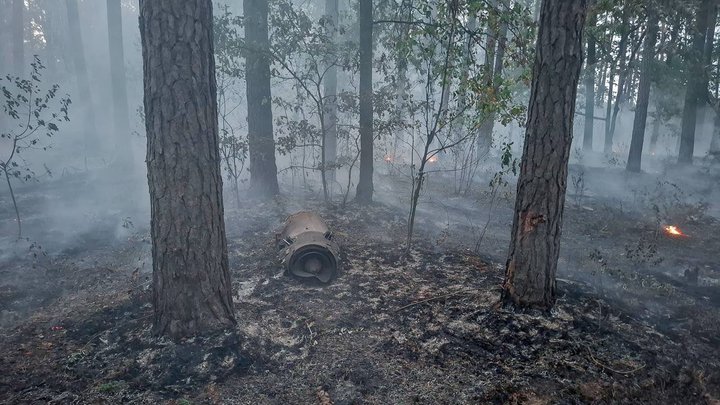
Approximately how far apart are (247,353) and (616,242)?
8136 millimetres

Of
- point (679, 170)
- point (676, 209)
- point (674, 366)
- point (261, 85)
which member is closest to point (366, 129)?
point (261, 85)

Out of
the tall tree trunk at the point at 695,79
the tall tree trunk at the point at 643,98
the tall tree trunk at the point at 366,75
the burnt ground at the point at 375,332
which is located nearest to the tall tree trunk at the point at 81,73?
the burnt ground at the point at 375,332

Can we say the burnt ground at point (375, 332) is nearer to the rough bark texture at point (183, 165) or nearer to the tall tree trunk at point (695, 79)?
the rough bark texture at point (183, 165)

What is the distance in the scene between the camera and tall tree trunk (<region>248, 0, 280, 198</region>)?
10.4m

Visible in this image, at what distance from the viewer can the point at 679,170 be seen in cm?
1620

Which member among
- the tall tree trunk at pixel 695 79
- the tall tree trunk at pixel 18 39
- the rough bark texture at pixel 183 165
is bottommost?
the rough bark texture at pixel 183 165

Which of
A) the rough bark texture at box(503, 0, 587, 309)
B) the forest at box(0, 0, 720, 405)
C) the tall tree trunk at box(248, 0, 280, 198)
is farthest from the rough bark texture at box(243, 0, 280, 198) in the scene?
the rough bark texture at box(503, 0, 587, 309)

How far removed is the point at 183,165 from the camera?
423cm

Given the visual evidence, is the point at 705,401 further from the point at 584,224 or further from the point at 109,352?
the point at 584,224

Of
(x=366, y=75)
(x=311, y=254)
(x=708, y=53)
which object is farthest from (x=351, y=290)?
(x=708, y=53)

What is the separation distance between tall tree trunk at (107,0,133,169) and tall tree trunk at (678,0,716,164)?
73.1ft

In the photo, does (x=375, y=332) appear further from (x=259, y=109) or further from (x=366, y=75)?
(x=259, y=109)

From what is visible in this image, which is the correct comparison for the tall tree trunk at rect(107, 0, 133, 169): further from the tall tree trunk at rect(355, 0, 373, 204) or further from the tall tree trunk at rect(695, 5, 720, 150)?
the tall tree trunk at rect(695, 5, 720, 150)

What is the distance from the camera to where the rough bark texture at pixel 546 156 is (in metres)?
4.59
